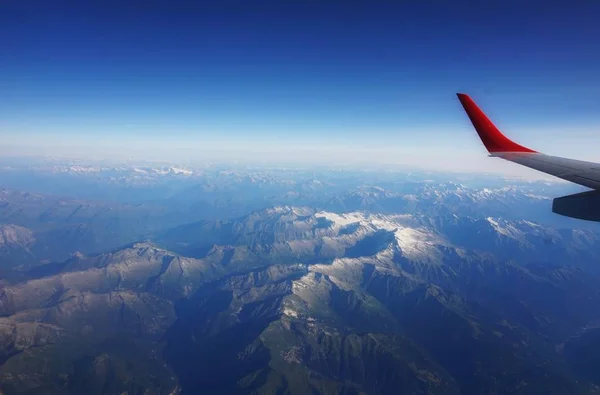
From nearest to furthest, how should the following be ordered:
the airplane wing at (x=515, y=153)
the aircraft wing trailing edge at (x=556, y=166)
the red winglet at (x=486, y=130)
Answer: the aircraft wing trailing edge at (x=556, y=166) → the airplane wing at (x=515, y=153) → the red winglet at (x=486, y=130)

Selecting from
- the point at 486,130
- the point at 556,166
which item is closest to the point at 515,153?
the point at 486,130

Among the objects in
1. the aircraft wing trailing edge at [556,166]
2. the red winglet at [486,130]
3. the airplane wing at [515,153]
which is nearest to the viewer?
the aircraft wing trailing edge at [556,166]

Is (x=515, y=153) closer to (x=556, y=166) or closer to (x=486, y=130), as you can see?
(x=486, y=130)

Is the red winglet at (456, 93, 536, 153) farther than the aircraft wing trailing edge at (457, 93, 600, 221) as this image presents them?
Yes

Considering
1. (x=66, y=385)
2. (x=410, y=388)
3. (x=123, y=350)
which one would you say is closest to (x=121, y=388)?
(x=66, y=385)

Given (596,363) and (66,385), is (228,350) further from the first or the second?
(596,363)

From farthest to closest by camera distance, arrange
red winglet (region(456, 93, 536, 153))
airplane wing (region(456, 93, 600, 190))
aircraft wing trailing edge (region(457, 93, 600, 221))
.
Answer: red winglet (region(456, 93, 536, 153))
airplane wing (region(456, 93, 600, 190))
aircraft wing trailing edge (region(457, 93, 600, 221))

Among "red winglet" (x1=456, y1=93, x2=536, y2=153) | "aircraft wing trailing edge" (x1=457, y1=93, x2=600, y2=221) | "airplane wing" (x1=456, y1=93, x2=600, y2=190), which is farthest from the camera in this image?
"red winglet" (x1=456, y1=93, x2=536, y2=153)

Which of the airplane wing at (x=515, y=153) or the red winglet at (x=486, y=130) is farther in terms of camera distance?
the red winglet at (x=486, y=130)
